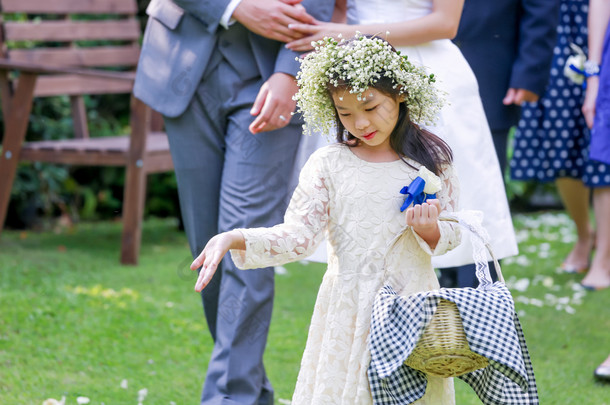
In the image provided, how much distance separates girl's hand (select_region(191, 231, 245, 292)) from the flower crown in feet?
1.32

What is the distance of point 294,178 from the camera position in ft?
9.08

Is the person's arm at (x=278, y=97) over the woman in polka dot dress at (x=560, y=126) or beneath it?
over

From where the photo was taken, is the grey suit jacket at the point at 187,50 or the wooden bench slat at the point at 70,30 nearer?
the grey suit jacket at the point at 187,50

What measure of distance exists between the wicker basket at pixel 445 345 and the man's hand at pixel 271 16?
3.45 ft

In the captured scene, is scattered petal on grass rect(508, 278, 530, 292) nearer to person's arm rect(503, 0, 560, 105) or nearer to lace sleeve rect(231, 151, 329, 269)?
person's arm rect(503, 0, 560, 105)

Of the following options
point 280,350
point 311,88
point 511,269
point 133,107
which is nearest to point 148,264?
A: point 133,107

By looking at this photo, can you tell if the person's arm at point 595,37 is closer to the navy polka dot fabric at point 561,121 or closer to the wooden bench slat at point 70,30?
the navy polka dot fabric at point 561,121

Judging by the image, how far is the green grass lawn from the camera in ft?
10.1

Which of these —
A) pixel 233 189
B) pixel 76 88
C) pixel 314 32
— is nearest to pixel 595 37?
pixel 314 32

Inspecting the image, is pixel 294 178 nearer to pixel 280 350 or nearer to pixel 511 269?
pixel 280 350

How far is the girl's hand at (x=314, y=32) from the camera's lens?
99.7 inches

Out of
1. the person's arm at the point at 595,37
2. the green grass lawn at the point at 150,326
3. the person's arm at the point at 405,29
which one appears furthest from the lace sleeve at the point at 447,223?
the person's arm at the point at 595,37

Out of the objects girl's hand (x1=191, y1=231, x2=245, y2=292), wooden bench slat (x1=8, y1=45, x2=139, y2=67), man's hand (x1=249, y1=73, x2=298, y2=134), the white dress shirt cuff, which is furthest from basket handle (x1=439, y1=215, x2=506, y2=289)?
wooden bench slat (x1=8, y1=45, x2=139, y2=67)

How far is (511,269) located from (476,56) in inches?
88.7
